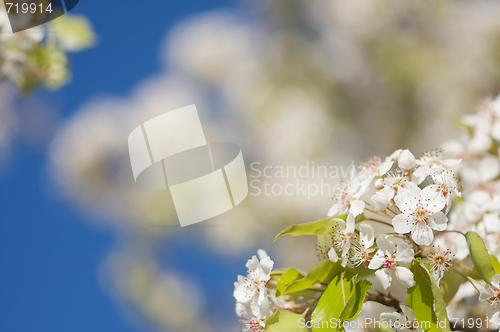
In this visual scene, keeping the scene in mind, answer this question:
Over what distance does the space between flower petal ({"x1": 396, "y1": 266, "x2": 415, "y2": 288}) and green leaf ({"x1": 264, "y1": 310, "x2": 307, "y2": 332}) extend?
0.41ft

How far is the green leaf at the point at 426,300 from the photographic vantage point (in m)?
0.37

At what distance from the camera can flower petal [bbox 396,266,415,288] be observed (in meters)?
0.39

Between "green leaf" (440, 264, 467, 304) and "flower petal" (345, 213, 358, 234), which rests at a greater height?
"flower petal" (345, 213, 358, 234)
